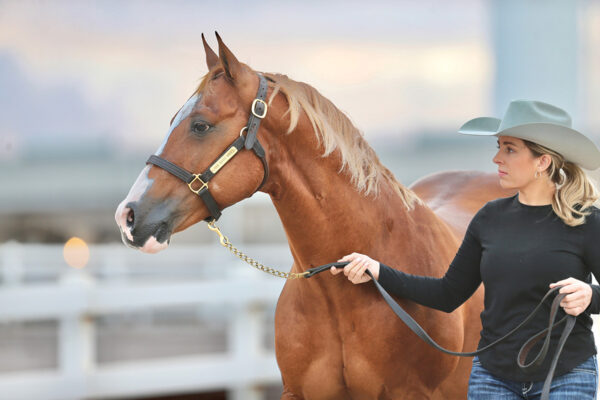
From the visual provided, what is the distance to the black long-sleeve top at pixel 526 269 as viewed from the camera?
6.54 ft

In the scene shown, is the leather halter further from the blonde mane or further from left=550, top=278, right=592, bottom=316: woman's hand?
left=550, top=278, right=592, bottom=316: woman's hand

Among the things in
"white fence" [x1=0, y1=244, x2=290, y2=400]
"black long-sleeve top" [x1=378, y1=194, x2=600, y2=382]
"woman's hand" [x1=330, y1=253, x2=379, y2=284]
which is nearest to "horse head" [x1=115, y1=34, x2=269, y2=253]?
"woman's hand" [x1=330, y1=253, x2=379, y2=284]

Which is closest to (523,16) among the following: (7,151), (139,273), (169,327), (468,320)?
(468,320)

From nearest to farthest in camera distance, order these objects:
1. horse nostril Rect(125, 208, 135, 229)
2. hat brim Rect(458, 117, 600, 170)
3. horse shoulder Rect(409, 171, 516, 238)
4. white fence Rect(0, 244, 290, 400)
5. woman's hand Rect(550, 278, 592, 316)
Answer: woman's hand Rect(550, 278, 592, 316), hat brim Rect(458, 117, 600, 170), horse nostril Rect(125, 208, 135, 229), horse shoulder Rect(409, 171, 516, 238), white fence Rect(0, 244, 290, 400)

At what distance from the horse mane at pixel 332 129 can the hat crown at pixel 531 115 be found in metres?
0.52

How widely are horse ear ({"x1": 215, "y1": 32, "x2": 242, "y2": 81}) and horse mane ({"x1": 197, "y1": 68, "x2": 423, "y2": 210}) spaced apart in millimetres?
79

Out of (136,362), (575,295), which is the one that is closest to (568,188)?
(575,295)

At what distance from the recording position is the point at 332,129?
2389 mm

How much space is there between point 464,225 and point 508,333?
126 cm

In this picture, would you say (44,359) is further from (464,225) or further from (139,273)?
(464,225)

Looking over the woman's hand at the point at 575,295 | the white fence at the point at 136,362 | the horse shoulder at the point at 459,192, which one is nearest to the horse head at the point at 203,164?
the woman's hand at the point at 575,295

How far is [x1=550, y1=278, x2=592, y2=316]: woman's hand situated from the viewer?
1.92 metres

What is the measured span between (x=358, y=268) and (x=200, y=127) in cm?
70

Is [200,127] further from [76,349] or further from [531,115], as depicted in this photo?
[76,349]
